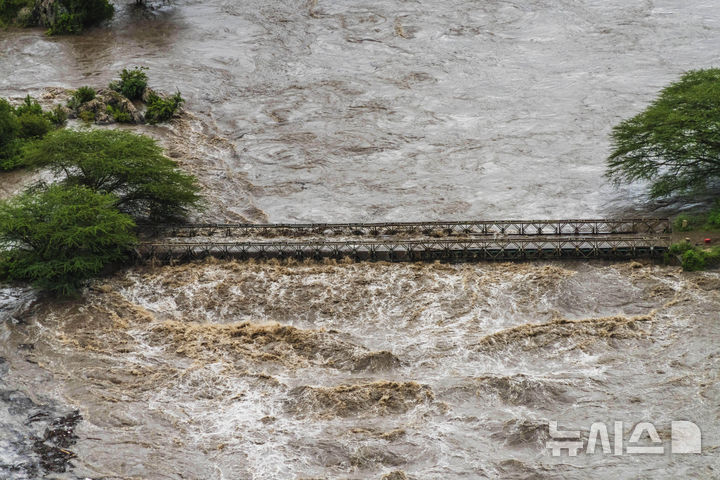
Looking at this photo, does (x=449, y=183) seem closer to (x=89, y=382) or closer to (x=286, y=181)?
(x=286, y=181)

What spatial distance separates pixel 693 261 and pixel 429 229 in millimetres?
12122

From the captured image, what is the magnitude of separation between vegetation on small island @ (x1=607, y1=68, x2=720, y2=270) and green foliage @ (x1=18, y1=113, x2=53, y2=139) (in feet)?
109

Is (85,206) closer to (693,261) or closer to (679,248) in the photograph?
(679,248)

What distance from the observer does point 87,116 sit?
53031 mm

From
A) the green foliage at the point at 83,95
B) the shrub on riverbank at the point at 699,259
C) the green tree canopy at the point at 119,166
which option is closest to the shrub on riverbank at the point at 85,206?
the green tree canopy at the point at 119,166

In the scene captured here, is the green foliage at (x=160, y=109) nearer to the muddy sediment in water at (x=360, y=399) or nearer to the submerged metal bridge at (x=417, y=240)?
the submerged metal bridge at (x=417, y=240)

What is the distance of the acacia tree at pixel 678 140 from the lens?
4016 centimetres

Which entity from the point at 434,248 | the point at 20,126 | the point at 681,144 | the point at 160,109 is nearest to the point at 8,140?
the point at 20,126

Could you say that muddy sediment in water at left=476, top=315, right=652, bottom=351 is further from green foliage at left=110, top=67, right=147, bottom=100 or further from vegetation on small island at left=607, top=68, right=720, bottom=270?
green foliage at left=110, top=67, right=147, bottom=100

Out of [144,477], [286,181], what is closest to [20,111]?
[286,181]

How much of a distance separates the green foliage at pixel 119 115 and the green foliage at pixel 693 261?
115 ft

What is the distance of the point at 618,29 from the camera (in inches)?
2648

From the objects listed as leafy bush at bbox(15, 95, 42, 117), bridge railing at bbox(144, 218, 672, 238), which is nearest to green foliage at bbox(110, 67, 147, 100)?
leafy bush at bbox(15, 95, 42, 117)

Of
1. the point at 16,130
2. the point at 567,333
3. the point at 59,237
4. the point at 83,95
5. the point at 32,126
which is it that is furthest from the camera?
the point at 83,95
